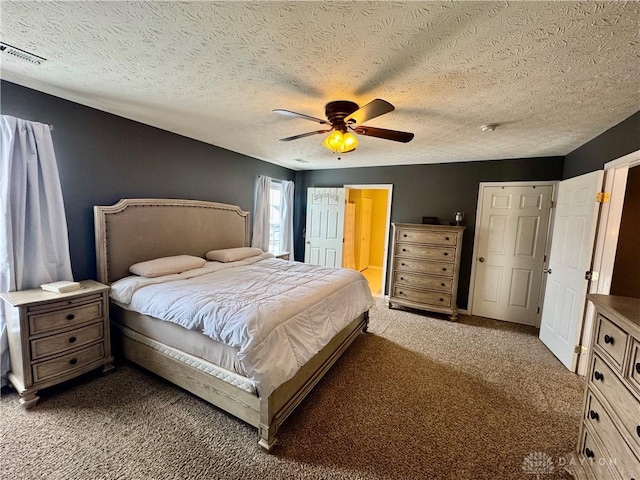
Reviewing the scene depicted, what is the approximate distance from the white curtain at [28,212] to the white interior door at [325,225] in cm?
370

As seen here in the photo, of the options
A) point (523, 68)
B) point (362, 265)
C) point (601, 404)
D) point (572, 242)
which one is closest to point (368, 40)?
point (523, 68)

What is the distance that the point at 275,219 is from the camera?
17.1 ft

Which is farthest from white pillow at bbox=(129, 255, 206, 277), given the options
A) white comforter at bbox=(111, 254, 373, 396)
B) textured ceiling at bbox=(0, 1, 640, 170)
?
textured ceiling at bbox=(0, 1, 640, 170)

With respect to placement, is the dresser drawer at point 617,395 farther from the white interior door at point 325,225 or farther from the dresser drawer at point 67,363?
the white interior door at point 325,225

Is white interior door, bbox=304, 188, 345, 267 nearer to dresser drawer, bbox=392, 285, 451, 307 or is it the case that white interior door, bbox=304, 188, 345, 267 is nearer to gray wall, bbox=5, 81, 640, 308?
gray wall, bbox=5, 81, 640, 308

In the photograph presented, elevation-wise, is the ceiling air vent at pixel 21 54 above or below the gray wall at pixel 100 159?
above

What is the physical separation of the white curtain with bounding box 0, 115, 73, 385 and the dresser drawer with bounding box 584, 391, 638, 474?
3776 millimetres

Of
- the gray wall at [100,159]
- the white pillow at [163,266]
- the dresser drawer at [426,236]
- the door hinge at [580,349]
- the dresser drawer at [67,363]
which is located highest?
the gray wall at [100,159]

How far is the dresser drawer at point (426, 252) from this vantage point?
386 cm

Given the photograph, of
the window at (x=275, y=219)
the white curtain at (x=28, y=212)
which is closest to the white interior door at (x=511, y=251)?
the window at (x=275, y=219)

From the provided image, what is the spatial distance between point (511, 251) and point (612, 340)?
2937mm

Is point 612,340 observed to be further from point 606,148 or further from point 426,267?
point 426,267

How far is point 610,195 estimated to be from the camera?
2.36 m

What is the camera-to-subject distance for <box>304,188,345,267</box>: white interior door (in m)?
5.09
